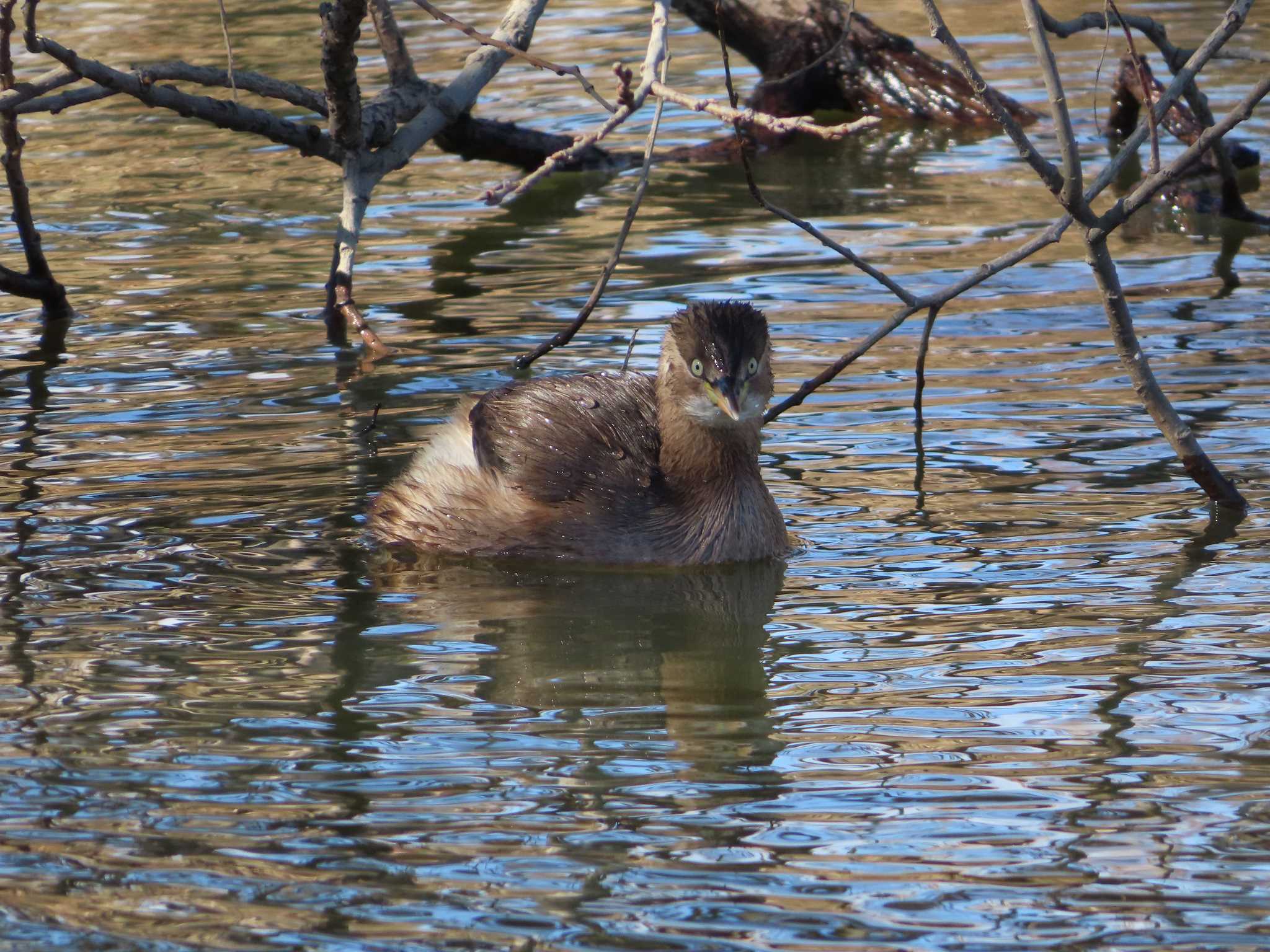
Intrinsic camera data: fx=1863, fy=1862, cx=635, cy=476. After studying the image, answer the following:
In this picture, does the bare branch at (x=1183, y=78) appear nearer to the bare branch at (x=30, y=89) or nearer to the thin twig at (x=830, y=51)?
the thin twig at (x=830, y=51)

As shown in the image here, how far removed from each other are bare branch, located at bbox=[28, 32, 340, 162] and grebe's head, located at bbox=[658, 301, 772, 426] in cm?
283

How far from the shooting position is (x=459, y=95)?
1082 cm

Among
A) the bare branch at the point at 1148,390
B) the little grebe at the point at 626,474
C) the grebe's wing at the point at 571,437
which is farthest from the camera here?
the grebe's wing at the point at 571,437

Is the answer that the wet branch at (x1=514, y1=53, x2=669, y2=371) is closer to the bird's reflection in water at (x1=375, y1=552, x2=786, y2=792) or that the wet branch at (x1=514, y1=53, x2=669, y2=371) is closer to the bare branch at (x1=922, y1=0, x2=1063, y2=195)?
the bare branch at (x1=922, y1=0, x2=1063, y2=195)

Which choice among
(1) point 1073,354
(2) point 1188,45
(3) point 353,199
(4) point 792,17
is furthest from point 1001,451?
(2) point 1188,45

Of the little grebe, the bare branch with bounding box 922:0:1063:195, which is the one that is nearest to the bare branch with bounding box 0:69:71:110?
the little grebe

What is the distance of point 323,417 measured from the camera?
902 cm

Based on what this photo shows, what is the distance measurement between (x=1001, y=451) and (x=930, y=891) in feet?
13.2

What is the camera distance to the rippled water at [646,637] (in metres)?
4.63

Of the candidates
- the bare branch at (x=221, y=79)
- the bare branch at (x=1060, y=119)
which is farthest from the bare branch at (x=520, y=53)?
the bare branch at (x=221, y=79)

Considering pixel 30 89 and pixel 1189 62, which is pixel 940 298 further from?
pixel 30 89

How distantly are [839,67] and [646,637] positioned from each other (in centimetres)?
934

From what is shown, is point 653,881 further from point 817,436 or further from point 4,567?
point 817,436

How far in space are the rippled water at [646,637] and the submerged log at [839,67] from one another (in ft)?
8.63
